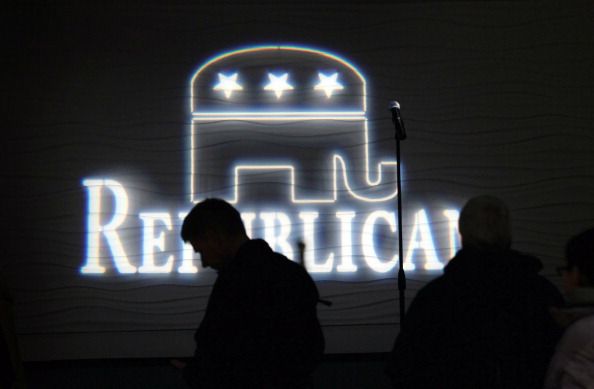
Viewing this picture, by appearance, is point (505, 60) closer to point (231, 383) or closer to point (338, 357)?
point (338, 357)

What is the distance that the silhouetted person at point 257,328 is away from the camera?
176 centimetres

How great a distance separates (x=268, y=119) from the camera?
438cm

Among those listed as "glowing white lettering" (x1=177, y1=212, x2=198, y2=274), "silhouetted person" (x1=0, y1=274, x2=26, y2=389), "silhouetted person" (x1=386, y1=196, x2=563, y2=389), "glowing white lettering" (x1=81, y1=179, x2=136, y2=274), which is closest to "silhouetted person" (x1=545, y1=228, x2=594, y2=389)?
"silhouetted person" (x1=386, y1=196, x2=563, y2=389)

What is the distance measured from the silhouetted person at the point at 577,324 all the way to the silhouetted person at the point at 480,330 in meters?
0.16

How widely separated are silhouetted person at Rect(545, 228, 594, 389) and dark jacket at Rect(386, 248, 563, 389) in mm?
162

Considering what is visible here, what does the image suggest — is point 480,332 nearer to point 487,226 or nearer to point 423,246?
point 487,226

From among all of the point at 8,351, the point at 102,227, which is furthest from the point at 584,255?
the point at 102,227

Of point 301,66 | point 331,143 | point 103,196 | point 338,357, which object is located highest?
point 301,66

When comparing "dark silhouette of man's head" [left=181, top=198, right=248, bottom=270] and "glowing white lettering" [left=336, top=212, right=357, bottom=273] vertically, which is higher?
"dark silhouette of man's head" [left=181, top=198, right=248, bottom=270]

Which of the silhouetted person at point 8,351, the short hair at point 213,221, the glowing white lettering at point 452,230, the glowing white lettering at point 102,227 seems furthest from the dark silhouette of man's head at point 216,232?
the glowing white lettering at point 452,230

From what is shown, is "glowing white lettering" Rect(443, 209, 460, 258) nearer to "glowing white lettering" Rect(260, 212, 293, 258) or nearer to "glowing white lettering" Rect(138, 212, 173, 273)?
"glowing white lettering" Rect(260, 212, 293, 258)

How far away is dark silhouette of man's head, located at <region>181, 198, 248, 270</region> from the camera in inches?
77.2

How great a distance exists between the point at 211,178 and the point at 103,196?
0.77 meters

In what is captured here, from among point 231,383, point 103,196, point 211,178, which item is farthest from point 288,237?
point 231,383
